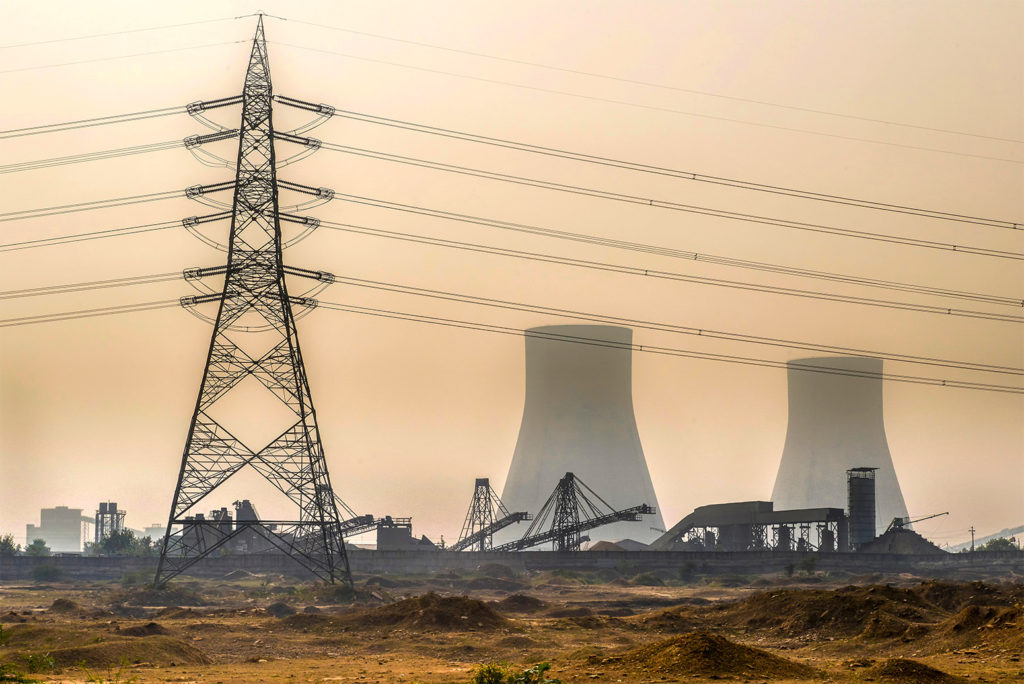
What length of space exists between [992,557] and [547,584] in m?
38.5

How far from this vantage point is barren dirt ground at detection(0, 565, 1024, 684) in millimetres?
18734

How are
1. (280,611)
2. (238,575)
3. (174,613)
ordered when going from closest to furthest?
(174,613) → (280,611) → (238,575)

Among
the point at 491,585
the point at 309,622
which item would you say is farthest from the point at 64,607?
the point at 491,585

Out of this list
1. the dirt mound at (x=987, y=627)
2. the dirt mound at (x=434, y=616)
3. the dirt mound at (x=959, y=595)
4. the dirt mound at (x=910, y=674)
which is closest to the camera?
the dirt mound at (x=910, y=674)

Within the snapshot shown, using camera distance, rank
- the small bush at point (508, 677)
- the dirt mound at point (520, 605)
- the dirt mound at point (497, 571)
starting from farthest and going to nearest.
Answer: the dirt mound at point (497, 571) → the dirt mound at point (520, 605) → the small bush at point (508, 677)

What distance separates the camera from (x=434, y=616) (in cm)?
2895

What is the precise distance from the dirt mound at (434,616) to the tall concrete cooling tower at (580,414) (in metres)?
48.1

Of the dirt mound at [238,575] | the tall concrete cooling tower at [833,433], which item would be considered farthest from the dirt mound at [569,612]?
the tall concrete cooling tower at [833,433]

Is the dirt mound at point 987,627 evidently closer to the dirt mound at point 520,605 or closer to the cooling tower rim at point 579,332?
the dirt mound at point 520,605

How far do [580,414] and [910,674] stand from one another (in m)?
62.5

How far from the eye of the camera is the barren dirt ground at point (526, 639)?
61.5ft

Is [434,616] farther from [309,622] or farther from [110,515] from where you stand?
[110,515]

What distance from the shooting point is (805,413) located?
89.1 meters

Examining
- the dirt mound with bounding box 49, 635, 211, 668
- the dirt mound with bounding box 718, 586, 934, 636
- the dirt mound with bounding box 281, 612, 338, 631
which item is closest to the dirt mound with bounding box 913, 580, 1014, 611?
the dirt mound with bounding box 718, 586, 934, 636
